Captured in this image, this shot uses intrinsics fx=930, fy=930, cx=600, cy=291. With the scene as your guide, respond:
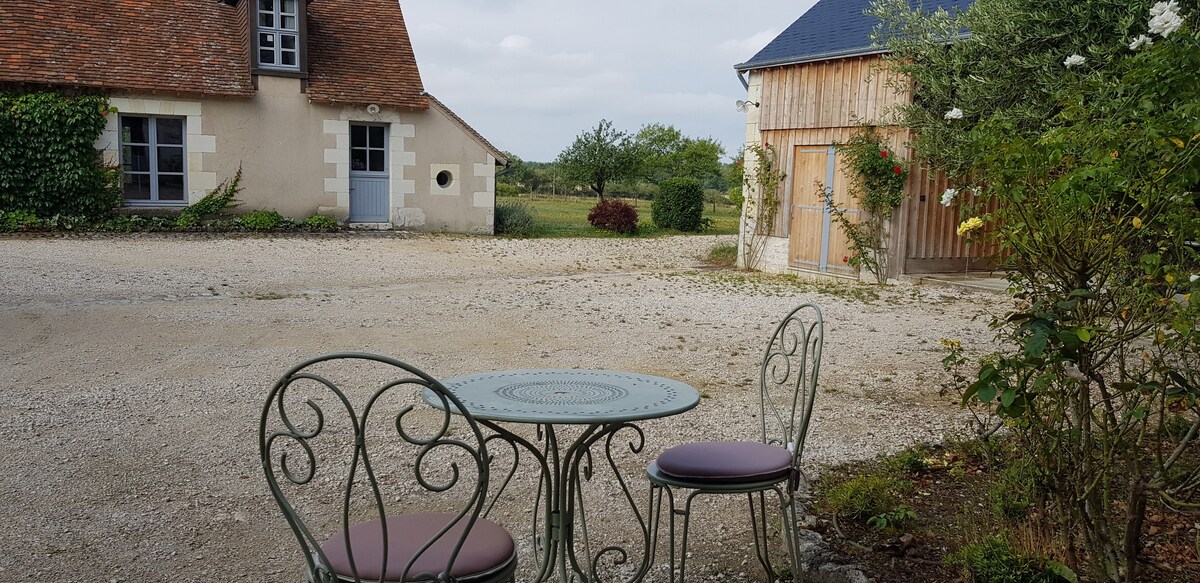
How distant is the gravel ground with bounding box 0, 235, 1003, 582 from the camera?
3639 millimetres

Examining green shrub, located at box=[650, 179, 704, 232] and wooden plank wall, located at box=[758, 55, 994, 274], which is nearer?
wooden plank wall, located at box=[758, 55, 994, 274]

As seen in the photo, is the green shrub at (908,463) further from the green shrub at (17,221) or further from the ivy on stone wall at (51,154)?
the ivy on stone wall at (51,154)

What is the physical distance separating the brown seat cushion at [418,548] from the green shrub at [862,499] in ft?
5.73

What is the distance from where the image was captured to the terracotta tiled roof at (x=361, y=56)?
56.4 ft

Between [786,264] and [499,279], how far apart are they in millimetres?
4329

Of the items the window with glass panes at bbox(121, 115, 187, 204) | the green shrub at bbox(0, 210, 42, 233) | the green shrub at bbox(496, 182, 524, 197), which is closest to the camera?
the green shrub at bbox(0, 210, 42, 233)

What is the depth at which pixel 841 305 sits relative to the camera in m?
10.2

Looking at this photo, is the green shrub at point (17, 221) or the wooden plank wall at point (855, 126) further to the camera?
the green shrub at point (17, 221)

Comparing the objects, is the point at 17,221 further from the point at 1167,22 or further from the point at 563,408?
the point at 1167,22

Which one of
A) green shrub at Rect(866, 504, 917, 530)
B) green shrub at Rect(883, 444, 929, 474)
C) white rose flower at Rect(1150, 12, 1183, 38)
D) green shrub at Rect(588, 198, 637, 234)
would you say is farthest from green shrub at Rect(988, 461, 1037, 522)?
green shrub at Rect(588, 198, 637, 234)

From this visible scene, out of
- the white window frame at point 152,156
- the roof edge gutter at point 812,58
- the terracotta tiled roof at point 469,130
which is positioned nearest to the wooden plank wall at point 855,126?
the roof edge gutter at point 812,58

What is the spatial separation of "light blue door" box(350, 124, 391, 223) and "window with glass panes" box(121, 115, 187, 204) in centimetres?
294

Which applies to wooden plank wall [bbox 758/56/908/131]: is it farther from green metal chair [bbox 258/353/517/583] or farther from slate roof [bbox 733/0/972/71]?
green metal chair [bbox 258/353/517/583]

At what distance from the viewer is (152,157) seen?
642 inches
